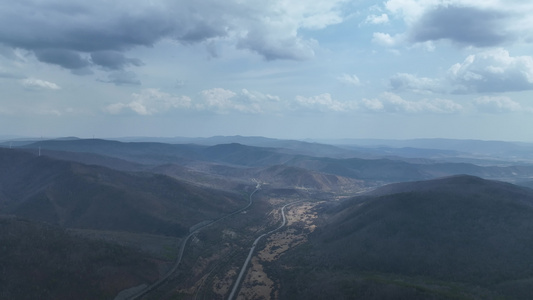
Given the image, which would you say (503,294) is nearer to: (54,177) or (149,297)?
(149,297)

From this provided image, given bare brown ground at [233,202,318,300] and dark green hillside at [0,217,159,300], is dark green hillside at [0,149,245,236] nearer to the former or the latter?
bare brown ground at [233,202,318,300]

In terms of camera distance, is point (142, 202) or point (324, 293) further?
point (142, 202)

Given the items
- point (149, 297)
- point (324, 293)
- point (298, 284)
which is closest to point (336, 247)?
point (298, 284)

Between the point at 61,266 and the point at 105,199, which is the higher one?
the point at 105,199

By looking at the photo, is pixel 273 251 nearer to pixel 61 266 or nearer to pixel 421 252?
pixel 421 252

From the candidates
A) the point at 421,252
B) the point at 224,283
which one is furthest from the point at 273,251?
the point at 421,252

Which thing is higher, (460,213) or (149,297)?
(460,213)
